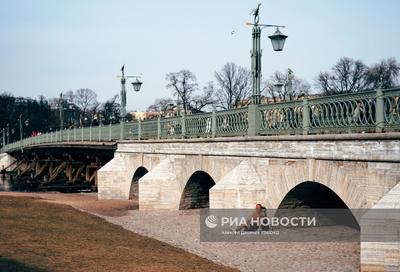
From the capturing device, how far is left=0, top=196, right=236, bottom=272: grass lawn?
10.7 m

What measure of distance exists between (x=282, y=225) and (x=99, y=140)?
20.4 meters

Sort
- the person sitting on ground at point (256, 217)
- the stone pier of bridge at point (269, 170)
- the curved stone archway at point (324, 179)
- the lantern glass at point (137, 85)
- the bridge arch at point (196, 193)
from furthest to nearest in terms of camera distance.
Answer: the lantern glass at point (137, 85) → the bridge arch at point (196, 193) → the person sitting on ground at point (256, 217) → the curved stone archway at point (324, 179) → the stone pier of bridge at point (269, 170)

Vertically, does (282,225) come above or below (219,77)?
below

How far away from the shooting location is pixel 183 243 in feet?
49.0

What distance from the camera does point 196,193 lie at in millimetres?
22312

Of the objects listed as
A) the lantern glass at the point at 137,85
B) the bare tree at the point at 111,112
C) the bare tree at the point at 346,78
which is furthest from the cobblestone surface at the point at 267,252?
the bare tree at the point at 111,112

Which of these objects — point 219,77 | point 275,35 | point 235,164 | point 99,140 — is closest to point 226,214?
point 235,164

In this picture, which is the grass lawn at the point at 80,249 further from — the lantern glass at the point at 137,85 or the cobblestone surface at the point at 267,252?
the lantern glass at the point at 137,85

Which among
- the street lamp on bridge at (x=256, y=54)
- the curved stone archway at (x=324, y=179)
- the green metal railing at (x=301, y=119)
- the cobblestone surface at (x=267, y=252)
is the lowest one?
the cobblestone surface at (x=267, y=252)

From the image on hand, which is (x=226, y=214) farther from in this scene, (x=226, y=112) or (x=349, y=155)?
(x=349, y=155)

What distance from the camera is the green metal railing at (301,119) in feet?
34.7

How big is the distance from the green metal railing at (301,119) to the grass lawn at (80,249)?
159 inches

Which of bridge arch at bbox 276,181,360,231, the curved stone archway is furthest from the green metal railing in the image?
bridge arch at bbox 276,181,360,231

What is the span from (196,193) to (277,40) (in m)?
9.54
